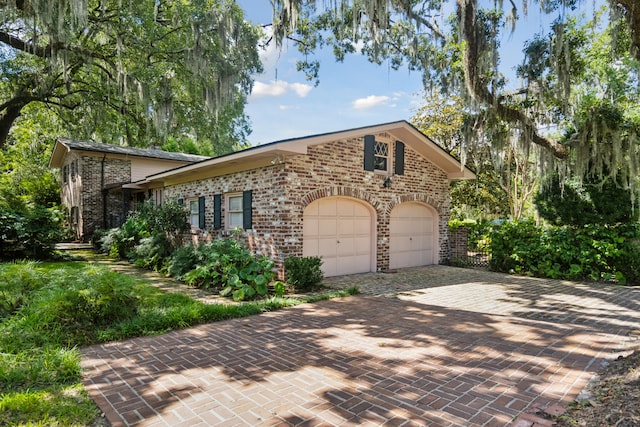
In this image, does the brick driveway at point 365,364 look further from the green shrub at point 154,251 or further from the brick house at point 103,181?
the brick house at point 103,181

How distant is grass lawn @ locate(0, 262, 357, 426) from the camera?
9.65ft

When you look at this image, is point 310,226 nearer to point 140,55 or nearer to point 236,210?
point 236,210

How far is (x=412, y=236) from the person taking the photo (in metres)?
11.5

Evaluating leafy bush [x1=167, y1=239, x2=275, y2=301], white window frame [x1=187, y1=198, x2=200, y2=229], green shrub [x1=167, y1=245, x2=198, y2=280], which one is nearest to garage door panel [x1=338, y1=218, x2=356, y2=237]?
leafy bush [x1=167, y1=239, x2=275, y2=301]

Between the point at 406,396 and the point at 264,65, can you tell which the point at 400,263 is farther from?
the point at 264,65

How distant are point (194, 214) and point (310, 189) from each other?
205 inches

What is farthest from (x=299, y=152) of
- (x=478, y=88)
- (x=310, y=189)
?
(x=478, y=88)

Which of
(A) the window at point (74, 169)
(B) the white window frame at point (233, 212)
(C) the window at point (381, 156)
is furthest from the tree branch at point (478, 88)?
(A) the window at point (74, 169)

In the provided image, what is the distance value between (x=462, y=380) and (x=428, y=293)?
4.22 m

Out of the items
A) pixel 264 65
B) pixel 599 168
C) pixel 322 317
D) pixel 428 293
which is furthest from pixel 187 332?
pixel 264 65

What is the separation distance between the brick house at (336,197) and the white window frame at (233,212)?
0.03m

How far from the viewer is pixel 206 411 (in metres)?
2.90

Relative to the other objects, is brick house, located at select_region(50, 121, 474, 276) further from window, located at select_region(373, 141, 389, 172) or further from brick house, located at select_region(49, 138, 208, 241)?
brick house, located at select_region(49, 138, 208, 241)

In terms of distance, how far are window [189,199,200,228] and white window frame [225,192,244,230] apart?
1896 millimetres
